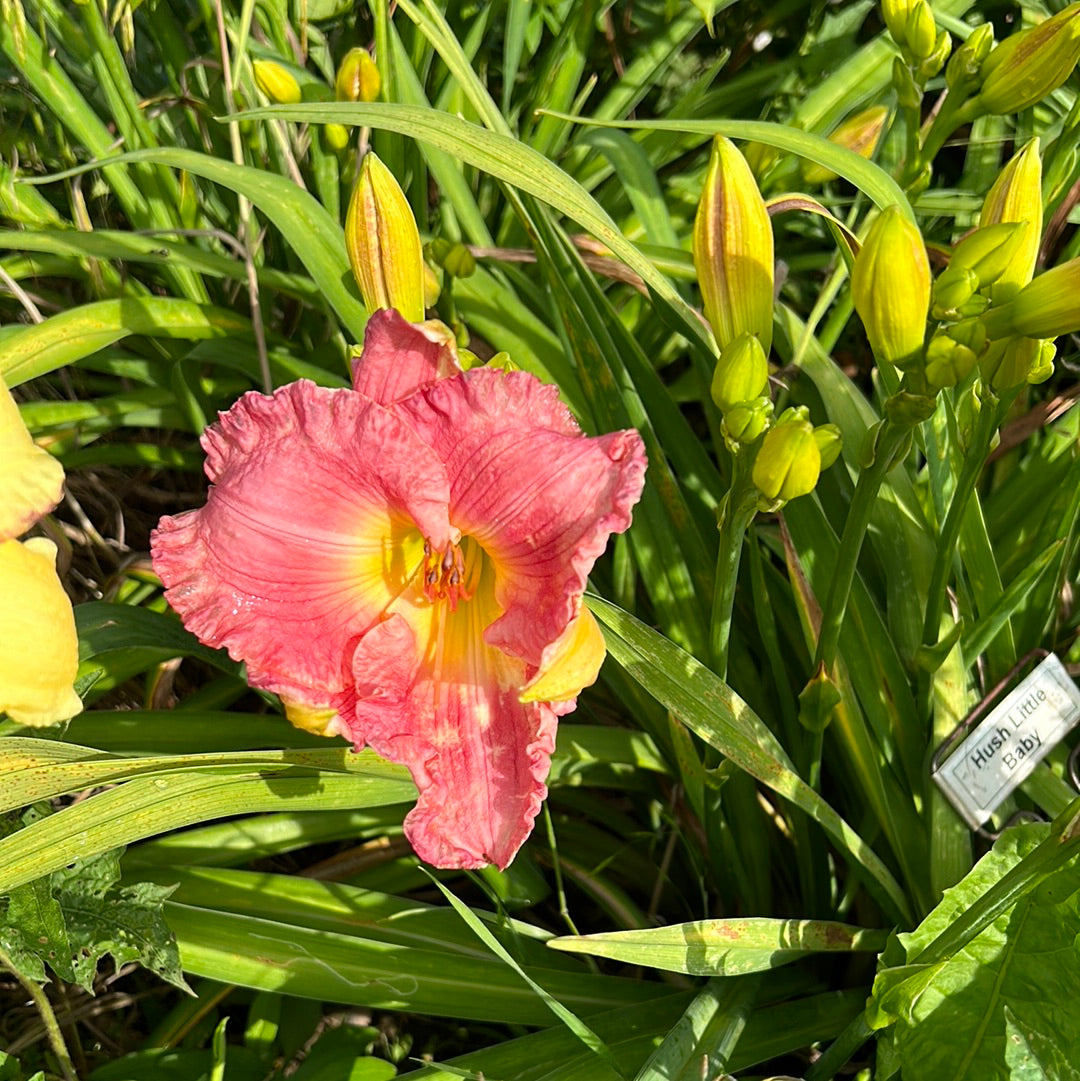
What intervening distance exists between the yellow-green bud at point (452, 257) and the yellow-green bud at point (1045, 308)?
53 centimetres

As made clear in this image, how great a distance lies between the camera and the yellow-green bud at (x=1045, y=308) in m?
0.64

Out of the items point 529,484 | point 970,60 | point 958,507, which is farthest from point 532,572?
point 970,60

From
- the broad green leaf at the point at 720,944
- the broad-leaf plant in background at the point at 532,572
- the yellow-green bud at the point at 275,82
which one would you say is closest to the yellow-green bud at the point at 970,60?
the broad-leaf plant in background at the point at 532,572

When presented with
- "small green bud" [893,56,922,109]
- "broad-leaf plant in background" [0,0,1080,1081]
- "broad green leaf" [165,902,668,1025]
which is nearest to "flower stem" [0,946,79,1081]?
"broad-leaf plant in background" [0,0,1080,1081]

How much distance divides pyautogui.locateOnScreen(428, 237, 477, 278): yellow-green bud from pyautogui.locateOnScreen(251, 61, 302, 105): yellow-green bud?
0.21m

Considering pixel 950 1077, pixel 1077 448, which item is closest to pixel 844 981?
pixel 950 1077

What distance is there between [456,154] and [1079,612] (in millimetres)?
805

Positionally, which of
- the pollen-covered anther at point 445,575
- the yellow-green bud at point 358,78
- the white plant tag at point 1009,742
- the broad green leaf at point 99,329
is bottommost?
the white plant tag at point 1009,742

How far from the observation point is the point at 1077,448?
3.45 ft

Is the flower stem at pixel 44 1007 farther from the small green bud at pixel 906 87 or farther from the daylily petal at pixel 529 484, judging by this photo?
the small green bud at pixel 906 87

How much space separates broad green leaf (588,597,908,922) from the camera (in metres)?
0.80

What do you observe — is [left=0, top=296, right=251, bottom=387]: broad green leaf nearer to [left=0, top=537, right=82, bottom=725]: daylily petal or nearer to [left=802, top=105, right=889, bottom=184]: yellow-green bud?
[left=0, top=537, right=82, bottom=725]: daylily petal

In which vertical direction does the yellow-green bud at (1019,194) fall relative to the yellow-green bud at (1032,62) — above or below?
below

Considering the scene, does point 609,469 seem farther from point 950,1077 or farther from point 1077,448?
point 1077,448
